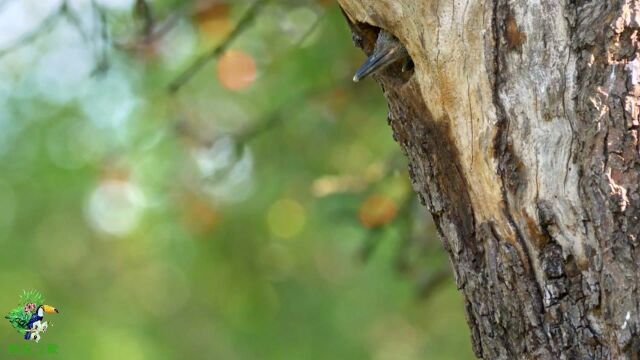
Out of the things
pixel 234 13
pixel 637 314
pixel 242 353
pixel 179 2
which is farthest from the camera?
pixel 242 353

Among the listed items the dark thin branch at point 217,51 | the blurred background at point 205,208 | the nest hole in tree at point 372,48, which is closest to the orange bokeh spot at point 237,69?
the blurred background at point 205,208

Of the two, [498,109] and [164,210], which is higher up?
[164,210]

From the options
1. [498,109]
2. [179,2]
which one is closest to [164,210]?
[179,2]

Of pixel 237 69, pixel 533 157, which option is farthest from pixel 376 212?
pixel 533 157

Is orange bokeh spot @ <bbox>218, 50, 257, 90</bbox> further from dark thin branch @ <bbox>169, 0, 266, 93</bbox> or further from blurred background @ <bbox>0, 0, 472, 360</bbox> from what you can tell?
dark thin branch @ <bbox>169, 0, 266, 93</bbox>

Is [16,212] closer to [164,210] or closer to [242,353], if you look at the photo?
[164,210]

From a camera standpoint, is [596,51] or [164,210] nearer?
[596,51]

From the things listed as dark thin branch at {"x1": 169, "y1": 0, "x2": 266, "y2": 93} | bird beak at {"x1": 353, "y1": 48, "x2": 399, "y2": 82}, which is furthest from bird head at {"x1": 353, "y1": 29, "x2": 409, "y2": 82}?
dark thin branch at {"x1": 169, "y1": 0, "x2": 266, "y2": 93}
